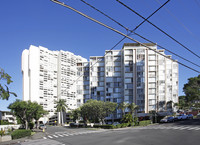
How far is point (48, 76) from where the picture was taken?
381 ft

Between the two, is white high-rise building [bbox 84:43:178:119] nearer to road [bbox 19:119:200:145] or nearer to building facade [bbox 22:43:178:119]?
building facade [bbox 22:43:178:119]

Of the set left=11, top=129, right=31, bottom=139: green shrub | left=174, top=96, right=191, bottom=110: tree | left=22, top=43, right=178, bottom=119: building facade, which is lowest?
left=174, top=96, right=191, bottom=110: tree

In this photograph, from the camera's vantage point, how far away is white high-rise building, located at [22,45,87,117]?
11131 centimetres

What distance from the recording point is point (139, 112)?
79438mm

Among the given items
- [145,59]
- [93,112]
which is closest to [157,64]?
[145,59]

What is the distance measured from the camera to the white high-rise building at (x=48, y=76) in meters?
111

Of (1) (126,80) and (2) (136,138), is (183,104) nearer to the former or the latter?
(1) (126,80)

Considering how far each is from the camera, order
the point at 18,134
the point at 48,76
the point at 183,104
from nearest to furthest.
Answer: the point at 18,134
the point at 183,104
the point at 48,76

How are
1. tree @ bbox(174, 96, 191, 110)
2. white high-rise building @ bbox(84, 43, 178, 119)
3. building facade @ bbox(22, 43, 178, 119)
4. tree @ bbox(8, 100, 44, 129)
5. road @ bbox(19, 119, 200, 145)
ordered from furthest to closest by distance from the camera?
building facade @ bbox(22, 43, 178, 119) < white high-rise building @ bbox(84, 43, 178, 119) < tree @ bbox(174, 96, 191, 110) < tree @ bbox(8, 100, 44, 129) < road @ bbox(19, 119, 200, 145)

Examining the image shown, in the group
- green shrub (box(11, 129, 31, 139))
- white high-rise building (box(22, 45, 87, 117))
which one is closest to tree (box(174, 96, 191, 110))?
green shrub (box(11, 129, 31, 139))

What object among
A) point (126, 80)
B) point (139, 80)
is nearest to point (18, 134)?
point (126, 80)

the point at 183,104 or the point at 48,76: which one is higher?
the point at 48,76

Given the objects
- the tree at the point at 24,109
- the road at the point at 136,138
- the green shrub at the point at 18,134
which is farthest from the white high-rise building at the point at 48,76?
the road at the point at 136,138

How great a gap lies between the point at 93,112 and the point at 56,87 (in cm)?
7282
